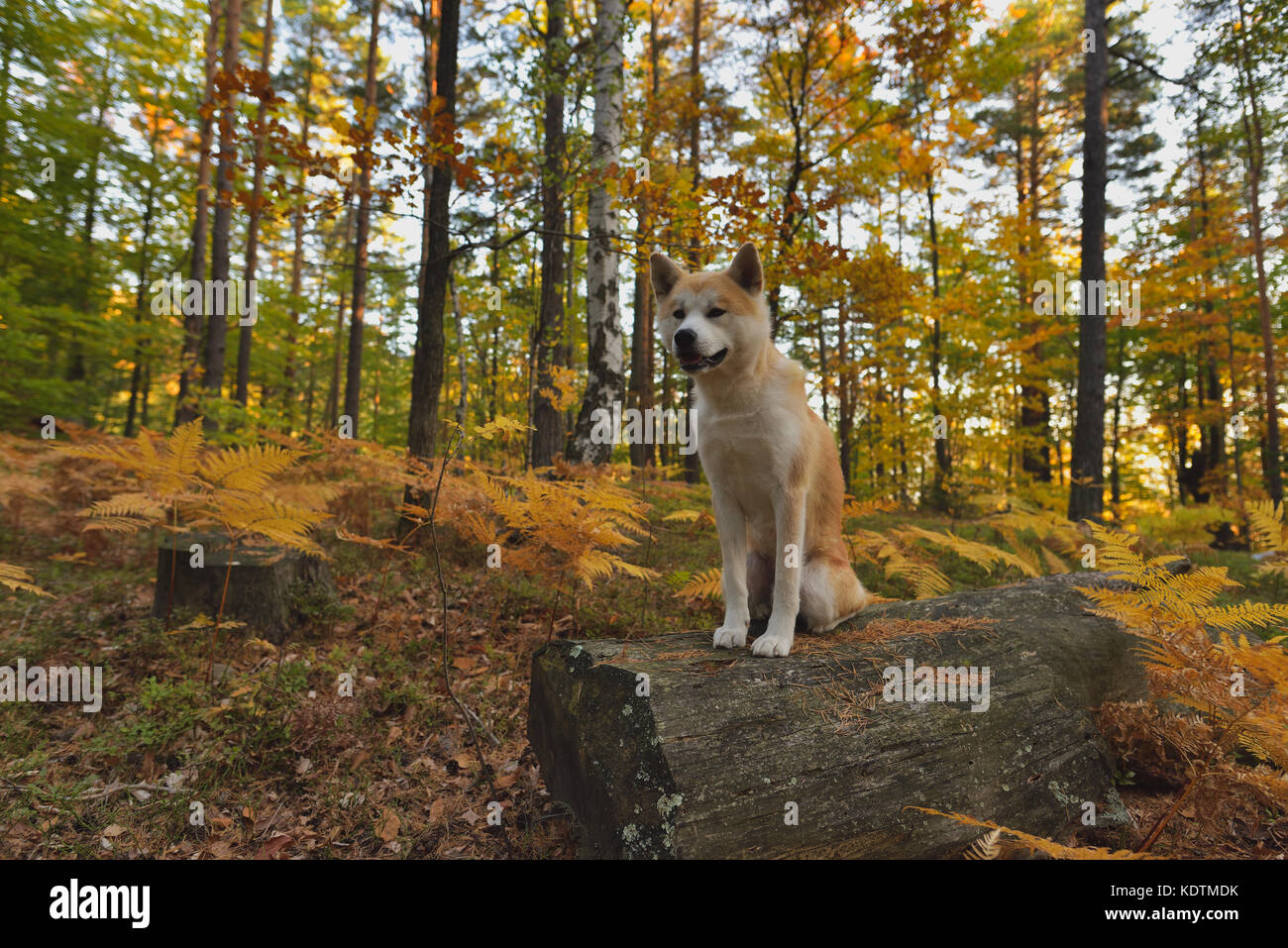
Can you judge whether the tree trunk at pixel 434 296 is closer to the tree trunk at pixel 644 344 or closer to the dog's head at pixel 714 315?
the dog's head at pixel 714 315

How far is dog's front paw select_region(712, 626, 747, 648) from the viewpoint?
3.23 m

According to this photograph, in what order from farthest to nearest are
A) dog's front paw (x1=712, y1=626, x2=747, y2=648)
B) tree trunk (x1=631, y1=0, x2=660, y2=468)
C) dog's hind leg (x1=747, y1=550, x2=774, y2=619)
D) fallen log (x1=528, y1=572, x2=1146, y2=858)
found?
tree trunk (x1=631, y1=0, x2=660, y2=468) < dog's hind leg (x1=747, y1=550, x2=774, y2=619) < dog's front paw (x1=712, y1=626, x2=747, y2=648) < fallen log (x1=528, y1=572, x2=1146, y2=858)

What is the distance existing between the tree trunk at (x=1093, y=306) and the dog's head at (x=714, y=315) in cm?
930

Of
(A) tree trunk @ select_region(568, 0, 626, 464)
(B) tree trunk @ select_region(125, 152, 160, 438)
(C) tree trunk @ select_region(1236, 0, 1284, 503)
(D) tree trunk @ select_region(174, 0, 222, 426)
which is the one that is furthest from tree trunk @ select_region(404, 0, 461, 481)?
(C) tree trunk @ select_region(1236, 0, 1284, 503)

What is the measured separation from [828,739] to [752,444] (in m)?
1.55

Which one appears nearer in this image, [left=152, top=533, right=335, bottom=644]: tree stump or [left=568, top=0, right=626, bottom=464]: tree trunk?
[left=152, top=533, right=335, bottom=644]: tree stump

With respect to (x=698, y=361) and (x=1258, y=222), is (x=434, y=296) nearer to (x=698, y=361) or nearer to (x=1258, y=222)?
(x=698, y=361)

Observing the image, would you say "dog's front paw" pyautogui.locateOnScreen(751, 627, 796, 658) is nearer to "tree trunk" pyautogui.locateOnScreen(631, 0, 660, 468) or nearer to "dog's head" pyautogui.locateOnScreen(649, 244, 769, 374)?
"dog's head" pyautogui.locateOnScreen(649, 244, 769, 374)

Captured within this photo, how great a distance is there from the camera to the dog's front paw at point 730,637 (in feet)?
10.6

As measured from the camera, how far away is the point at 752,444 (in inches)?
128

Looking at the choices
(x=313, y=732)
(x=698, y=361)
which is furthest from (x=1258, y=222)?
(x=313, y=732)

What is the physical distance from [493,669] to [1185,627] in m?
4.25

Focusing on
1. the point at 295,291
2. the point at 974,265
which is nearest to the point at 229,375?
the point at 295,291
